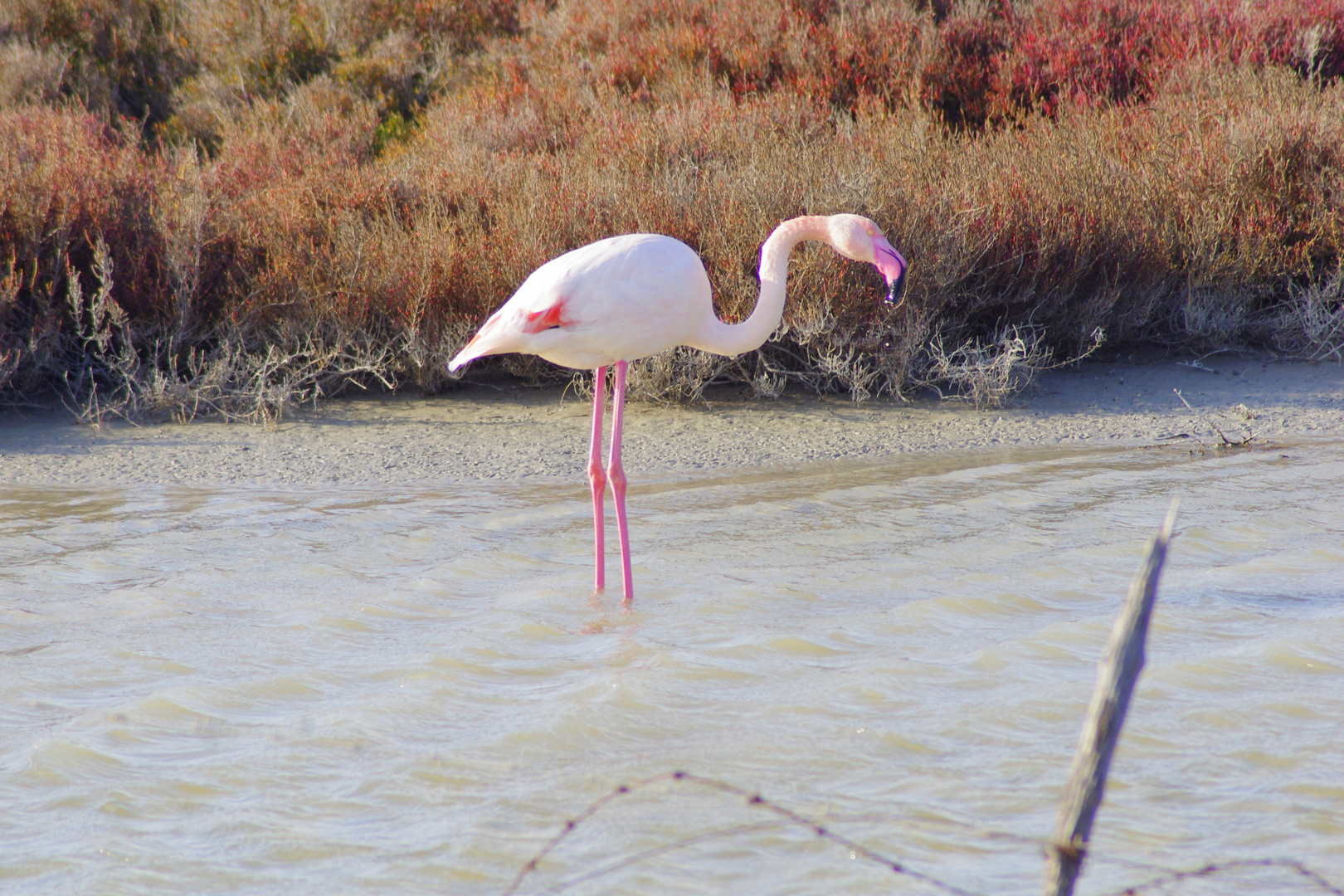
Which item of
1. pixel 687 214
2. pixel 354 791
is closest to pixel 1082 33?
pixel 687 214

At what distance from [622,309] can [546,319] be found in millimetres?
252

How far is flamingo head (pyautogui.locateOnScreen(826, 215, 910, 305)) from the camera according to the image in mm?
3967

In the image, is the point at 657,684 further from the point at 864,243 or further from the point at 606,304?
the point at 864,243

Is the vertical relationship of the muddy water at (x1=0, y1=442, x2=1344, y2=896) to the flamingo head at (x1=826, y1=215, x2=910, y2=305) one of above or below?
below

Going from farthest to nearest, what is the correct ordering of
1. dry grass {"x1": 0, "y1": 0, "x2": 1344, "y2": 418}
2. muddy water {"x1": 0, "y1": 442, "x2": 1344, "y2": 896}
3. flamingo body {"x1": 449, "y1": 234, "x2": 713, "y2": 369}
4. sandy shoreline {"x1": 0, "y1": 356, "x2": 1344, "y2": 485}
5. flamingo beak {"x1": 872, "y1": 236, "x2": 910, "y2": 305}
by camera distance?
dry grass {"x1": 0, "y1": 0, "x2": 1344, "y2": 418} → sandy shoreline {"x1": 0, "y1": 356, "x2": 1344, "y2": 485} → flamingo beak {"x1": 872, "y1": 236, "x2": 910, "y2": 305} → flamingo body {"x1": 449, "y1": 234, "x2": 713, "y2": 369} → muddy water {"x1": 0, "y1": 442, "x2": 1344, "y2": 896}

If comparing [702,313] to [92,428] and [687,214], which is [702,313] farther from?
[92,428]

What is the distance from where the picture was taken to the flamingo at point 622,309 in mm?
3629

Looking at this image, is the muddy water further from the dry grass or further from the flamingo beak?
the dry grass

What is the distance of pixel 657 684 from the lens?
2994mm

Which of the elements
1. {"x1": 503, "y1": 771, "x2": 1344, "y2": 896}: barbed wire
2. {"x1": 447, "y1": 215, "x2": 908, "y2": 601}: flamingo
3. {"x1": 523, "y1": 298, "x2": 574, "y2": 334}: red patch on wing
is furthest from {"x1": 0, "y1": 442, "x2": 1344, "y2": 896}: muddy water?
{"x1": 523, "y1": 298, "x2": 574, "y2": 334}: red patch on wing

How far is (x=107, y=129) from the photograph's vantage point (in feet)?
29.1

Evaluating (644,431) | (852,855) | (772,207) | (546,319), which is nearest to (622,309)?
(546,319)

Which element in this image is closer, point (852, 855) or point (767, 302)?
point (852, 855)

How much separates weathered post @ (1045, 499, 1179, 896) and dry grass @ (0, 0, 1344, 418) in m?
4.85
